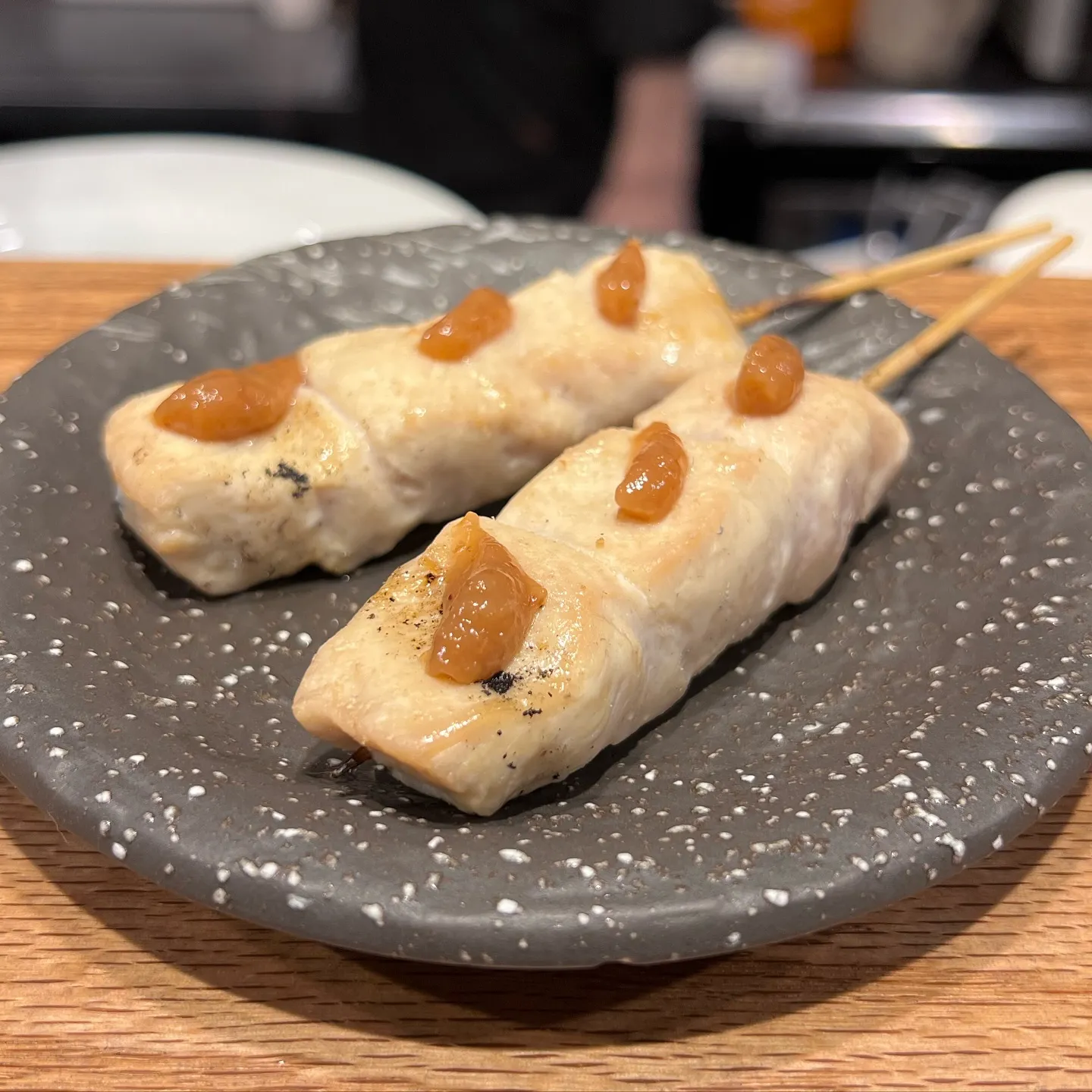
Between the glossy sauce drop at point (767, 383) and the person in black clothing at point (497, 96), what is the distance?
421cm

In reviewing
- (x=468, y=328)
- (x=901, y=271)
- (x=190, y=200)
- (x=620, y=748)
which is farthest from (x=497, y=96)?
(x=620, y=748)

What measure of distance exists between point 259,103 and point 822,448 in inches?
198

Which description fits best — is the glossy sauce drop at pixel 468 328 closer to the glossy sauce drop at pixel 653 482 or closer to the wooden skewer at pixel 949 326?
the glossy sauce drop at pixel 653 482

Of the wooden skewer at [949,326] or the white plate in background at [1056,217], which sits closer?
the wooden skewer at [949,326]

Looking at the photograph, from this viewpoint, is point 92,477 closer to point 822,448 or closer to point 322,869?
point 322,869

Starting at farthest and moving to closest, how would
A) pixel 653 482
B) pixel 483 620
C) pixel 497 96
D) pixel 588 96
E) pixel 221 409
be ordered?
1. pixel 588 96
2. pixel 497 96
3. pixel 221 409
4. pixel 653 482
5. pixel 483 620

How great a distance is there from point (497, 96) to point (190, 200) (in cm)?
269

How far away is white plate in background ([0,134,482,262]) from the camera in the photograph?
4254 mm

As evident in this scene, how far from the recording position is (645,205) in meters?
7.71

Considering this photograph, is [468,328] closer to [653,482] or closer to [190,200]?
[653,482]

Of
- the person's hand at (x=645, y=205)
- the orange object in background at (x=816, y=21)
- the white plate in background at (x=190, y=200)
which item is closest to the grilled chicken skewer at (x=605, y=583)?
the white plate in background at (x=190, y=200)

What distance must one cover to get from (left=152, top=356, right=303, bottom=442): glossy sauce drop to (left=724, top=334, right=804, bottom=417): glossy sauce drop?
3.19 ft

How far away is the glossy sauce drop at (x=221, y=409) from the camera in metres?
2.35

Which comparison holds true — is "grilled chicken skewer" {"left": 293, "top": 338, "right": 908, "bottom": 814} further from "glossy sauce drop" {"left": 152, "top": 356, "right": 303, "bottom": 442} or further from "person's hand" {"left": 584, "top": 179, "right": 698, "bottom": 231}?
"person's hand" {"left": 584, "top": 179, "right": 698, "bottom": 231}
